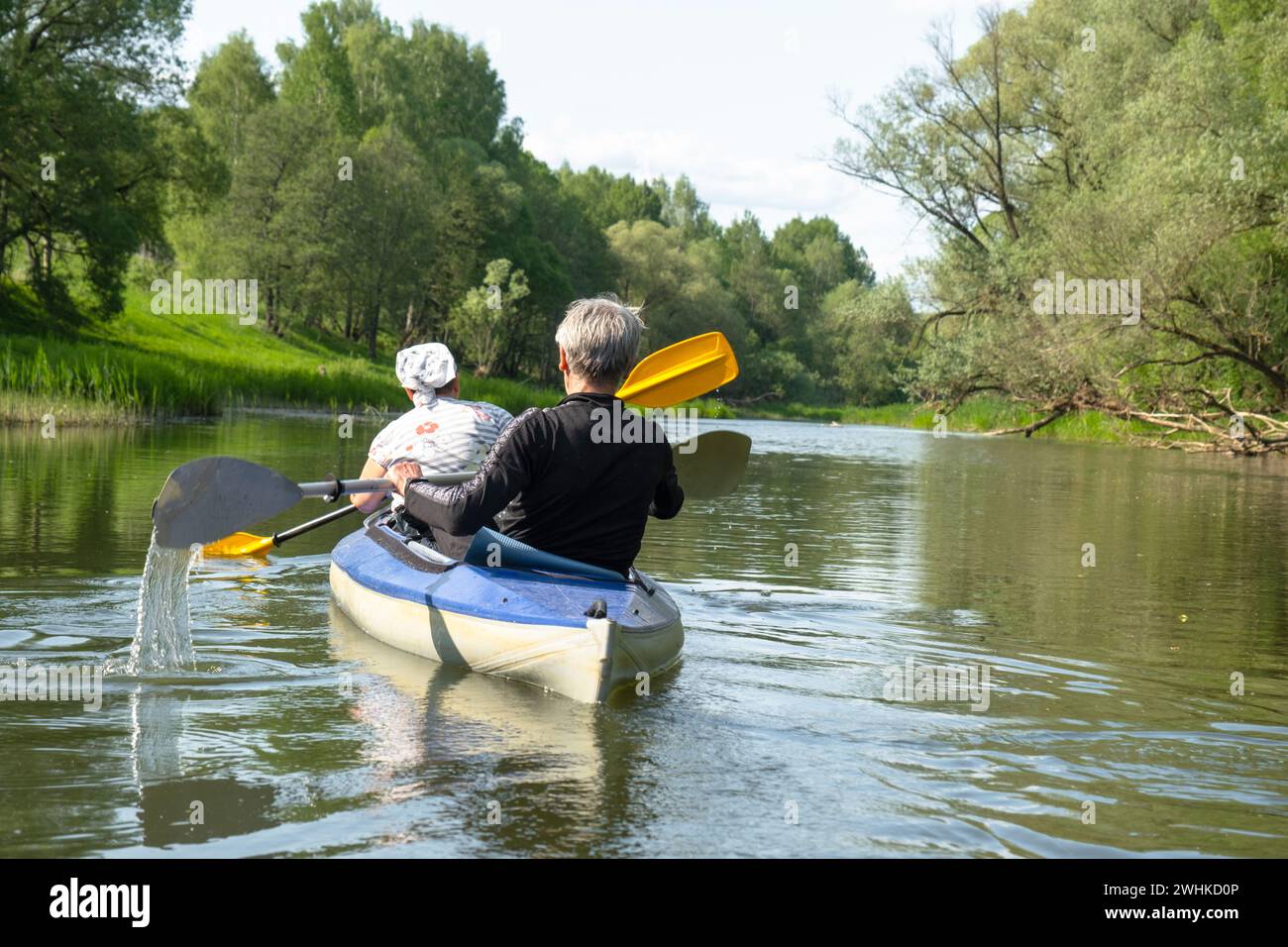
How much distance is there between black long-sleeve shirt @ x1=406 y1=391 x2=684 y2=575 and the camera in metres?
5.10

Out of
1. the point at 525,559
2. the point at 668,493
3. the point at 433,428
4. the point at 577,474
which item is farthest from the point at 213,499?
the point at 668,493

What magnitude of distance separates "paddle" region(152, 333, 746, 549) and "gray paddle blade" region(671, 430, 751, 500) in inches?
12.0

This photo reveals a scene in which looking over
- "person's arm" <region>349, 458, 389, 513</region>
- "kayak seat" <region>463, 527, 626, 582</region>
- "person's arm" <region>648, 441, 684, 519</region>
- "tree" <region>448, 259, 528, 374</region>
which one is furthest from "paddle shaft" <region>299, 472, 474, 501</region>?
"tree" <region>448, 259, 528, 374</region>

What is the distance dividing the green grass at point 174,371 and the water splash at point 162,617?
547 inches

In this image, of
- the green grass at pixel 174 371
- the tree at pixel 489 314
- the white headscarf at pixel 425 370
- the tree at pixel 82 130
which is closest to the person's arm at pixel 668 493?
the white headscarf at pixel 425 370

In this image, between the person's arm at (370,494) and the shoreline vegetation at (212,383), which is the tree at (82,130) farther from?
→ the person's arm at (370,494)

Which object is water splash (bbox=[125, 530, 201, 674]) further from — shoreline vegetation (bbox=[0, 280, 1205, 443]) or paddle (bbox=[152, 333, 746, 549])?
shoreline vegetation (bbox=[0, 280, 1205, 443])

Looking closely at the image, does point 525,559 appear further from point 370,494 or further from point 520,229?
point 520,229

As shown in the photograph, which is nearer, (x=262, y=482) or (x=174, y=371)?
(x=262, y=482)

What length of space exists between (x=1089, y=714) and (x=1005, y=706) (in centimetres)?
31

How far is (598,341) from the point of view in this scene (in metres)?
5.13

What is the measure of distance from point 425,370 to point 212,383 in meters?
17.7

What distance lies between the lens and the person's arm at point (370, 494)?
6539 mm
